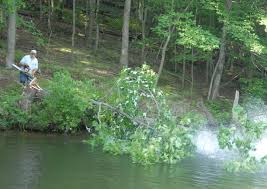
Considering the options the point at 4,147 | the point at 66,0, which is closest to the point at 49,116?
the point at 4,147

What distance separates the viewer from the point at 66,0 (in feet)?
134

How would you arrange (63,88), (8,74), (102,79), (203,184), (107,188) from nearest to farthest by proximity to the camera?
1. (107,188)
2. (203,184)
3. (63,88)
4. (8,74)
5. (102,79)

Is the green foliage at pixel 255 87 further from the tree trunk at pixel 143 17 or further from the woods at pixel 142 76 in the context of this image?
the tree trunk at pixel 143 17

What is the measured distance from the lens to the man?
20172 mm

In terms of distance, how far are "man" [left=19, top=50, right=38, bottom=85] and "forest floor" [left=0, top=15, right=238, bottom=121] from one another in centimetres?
192

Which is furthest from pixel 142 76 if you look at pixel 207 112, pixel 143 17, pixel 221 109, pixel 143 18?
pixel 143 17

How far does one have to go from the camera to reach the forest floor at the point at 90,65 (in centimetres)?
2530

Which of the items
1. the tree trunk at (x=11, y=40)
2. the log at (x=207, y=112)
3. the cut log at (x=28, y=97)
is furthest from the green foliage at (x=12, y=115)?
the log at (x=207, y=112)

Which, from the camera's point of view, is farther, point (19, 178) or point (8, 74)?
point (8, 74)

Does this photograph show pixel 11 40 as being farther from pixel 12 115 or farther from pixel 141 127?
pixel 141 127

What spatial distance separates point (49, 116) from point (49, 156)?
360 centimetres

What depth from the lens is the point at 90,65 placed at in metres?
29.1

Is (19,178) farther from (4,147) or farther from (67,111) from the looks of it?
(67,111)

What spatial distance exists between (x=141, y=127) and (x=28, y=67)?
8.33 m
